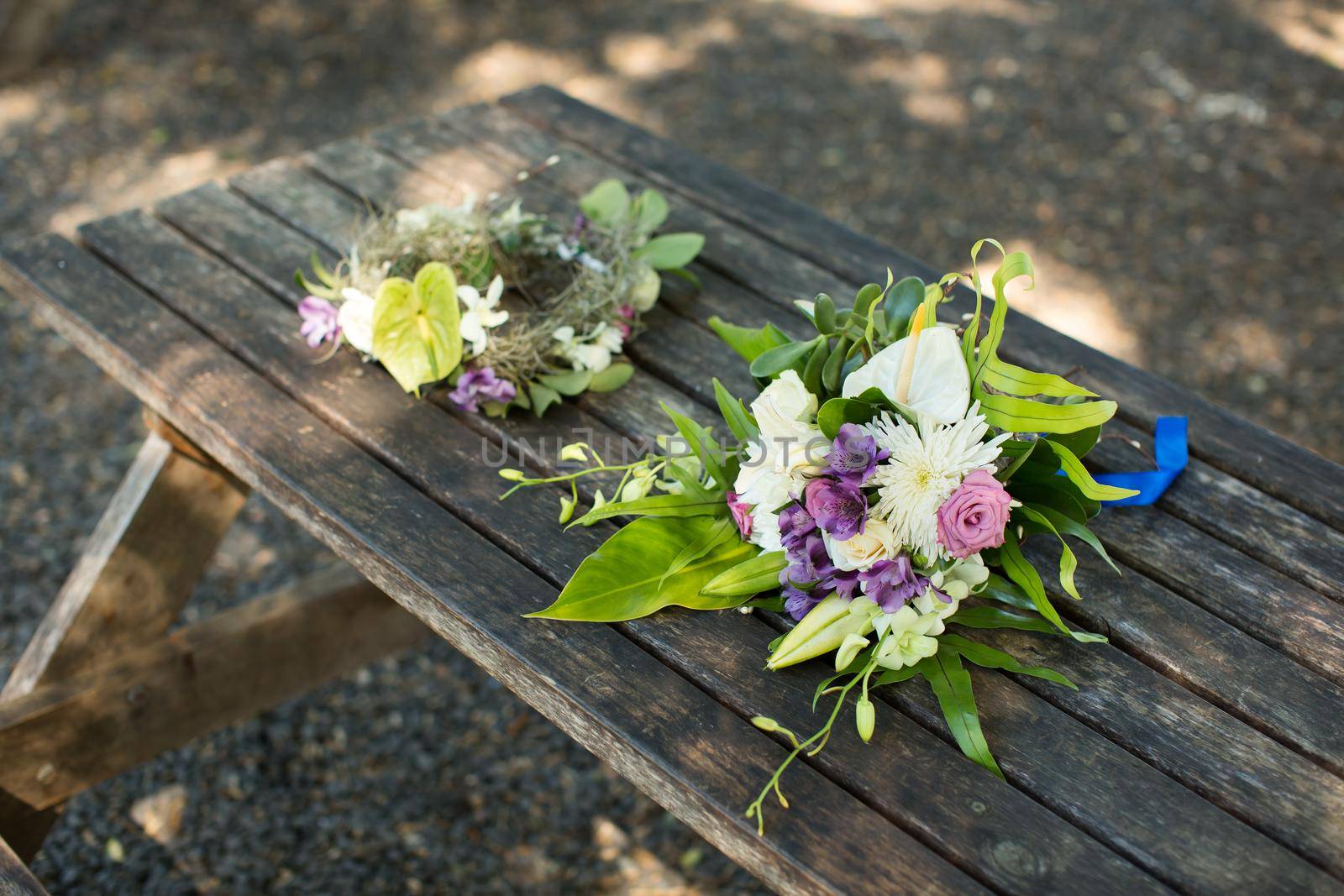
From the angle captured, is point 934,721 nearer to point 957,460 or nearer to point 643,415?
point 957,460

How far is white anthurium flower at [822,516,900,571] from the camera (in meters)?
1.08

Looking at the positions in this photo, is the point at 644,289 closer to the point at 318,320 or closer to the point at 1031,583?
the point at 318,320

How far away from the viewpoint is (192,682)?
177 cm

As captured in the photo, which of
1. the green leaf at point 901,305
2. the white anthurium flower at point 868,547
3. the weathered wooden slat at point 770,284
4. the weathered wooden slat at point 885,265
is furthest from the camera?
the weathered wooden slat at point 885,265

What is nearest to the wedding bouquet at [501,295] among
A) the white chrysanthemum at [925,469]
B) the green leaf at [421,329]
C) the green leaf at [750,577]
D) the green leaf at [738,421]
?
the green leaf at [421,329]

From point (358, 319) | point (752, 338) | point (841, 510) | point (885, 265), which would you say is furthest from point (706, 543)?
point (885, 265)

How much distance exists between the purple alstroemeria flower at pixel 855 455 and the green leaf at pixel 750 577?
0.13 metres

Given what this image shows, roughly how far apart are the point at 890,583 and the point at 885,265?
2.43ft

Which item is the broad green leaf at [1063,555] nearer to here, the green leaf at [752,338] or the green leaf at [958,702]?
the green leaf at [958,702]

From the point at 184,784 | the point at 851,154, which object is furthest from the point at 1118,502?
the point at 851,154

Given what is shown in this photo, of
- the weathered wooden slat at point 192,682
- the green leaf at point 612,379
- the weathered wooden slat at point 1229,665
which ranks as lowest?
the weathered wooden slat at point 192,682

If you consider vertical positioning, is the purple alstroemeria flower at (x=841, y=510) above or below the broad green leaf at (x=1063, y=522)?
above

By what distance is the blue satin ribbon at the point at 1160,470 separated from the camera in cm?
133

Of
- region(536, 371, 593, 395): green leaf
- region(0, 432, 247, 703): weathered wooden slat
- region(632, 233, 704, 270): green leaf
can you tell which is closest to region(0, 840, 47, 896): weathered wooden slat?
region(0, 432, 247, 703): weathered wooden slat
